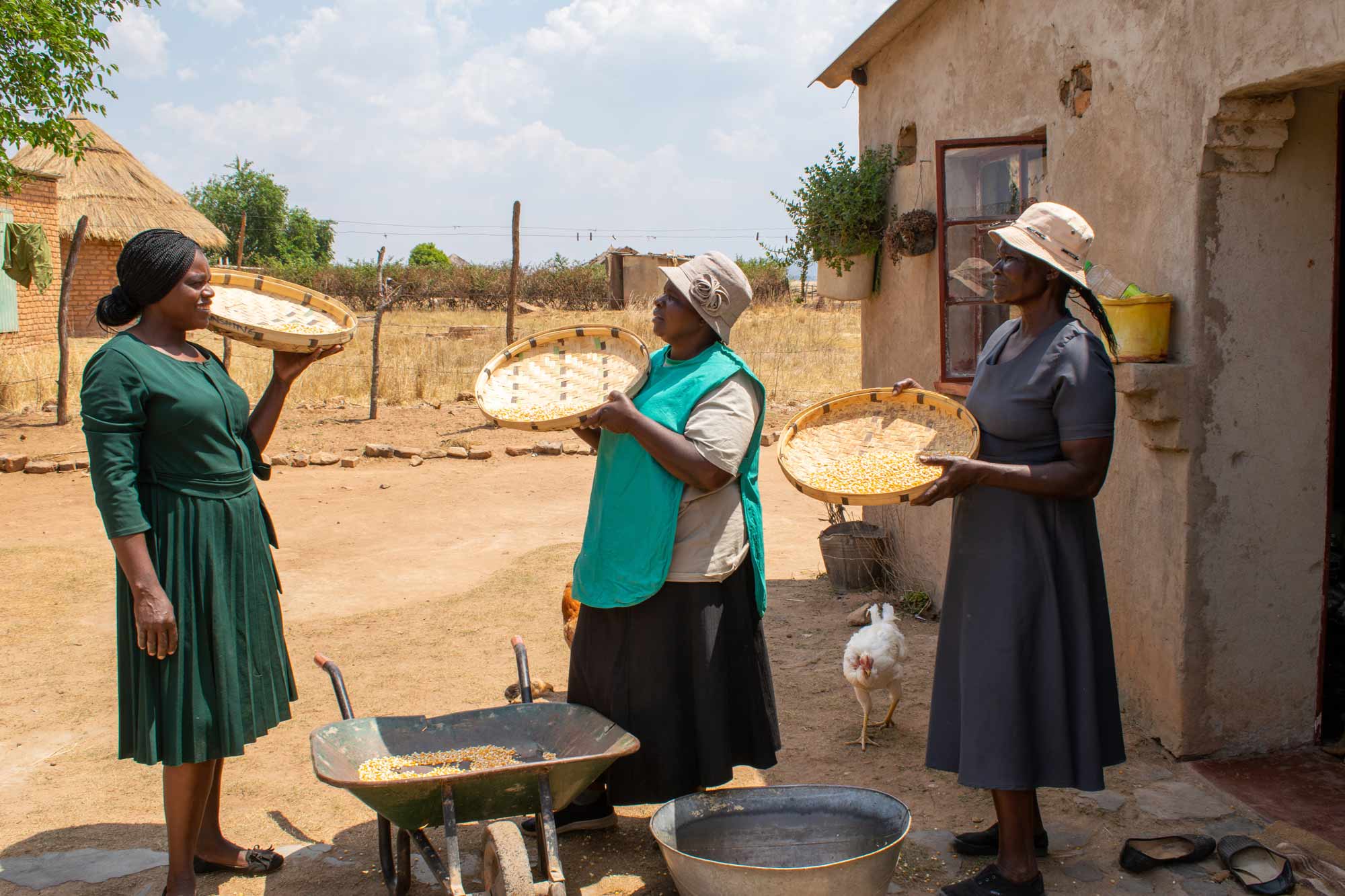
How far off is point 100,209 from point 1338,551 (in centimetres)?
2037

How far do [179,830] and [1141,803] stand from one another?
3004 millimetres

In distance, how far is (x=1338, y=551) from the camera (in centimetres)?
437

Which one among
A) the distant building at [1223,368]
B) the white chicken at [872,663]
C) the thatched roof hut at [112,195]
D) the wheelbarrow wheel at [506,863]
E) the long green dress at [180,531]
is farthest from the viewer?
the thatched roof hut at [112,195]

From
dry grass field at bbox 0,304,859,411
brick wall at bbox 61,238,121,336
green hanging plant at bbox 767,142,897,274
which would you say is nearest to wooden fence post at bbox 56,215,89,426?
dry grass field at bbox 0,304,859,411

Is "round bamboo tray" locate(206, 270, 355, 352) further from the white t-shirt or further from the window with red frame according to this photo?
the window with red frame

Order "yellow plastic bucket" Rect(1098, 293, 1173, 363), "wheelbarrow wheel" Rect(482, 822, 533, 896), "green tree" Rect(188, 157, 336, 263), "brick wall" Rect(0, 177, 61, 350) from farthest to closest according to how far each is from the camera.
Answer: "green tree" Rect(188, 157, 336, 263)
"brick wall" Rect(0, 177, 61, 350)
"yellow plastic bucket" Rect(1098, 293, 1173, 363)
"wheelbarrow wheel" Rect(482, 822, 533, 896)

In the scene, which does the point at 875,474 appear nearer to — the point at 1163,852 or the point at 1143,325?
→ the point at 1143,325

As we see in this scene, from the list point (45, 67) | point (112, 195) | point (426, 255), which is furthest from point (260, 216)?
point (45, 67)

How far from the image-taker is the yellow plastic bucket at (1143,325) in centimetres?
373

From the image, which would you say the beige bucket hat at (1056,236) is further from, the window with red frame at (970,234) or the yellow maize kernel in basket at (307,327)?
the window with red frame at (970,234)

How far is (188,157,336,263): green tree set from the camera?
4141cm

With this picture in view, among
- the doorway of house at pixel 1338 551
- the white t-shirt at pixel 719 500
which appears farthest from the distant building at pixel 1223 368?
the white t-shirt at pixel 719 500

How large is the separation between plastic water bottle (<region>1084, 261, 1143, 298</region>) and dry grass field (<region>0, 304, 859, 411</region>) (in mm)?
10222

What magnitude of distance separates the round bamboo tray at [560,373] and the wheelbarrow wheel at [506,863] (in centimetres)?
109
